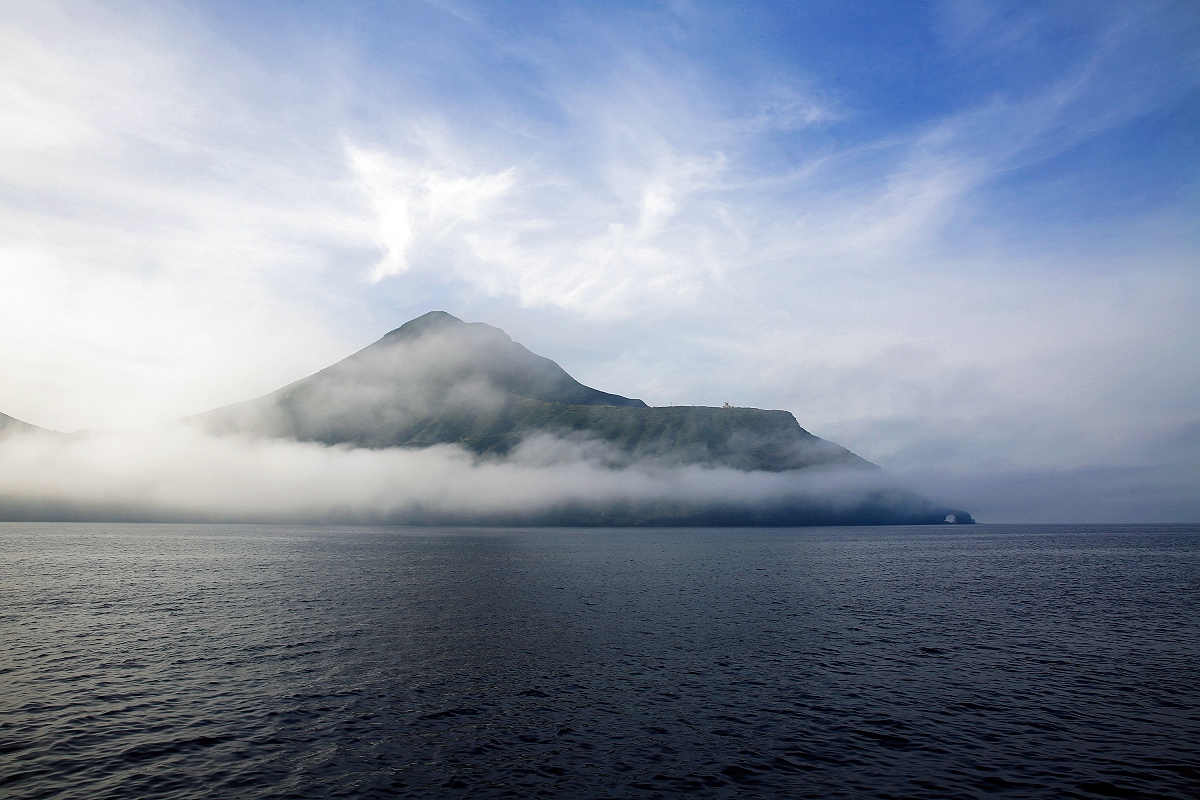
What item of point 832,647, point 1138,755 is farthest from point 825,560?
point 1138,755

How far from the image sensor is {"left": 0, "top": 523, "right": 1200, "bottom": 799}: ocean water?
2933 cm

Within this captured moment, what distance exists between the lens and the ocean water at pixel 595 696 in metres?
29.3

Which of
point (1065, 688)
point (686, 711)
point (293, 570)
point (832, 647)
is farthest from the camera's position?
point (293, 570)

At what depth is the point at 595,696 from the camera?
4225 centimetres

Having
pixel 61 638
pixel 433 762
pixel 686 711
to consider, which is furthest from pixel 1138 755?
pixel 61 638

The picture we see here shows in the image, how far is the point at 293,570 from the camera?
132m

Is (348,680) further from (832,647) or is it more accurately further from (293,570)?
(293,570)

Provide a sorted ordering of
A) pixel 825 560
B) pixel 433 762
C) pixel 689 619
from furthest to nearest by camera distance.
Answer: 1. pixel 825 560
2. pixel 689 619
3. pixel 433 762

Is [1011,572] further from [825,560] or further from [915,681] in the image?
[915,681]

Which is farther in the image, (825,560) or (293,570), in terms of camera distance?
(825,560)

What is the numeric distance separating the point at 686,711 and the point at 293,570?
11654 cm

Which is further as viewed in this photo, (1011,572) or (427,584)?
(1011,572)

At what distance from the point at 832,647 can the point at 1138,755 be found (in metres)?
26.6

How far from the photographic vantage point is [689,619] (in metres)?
71.5
